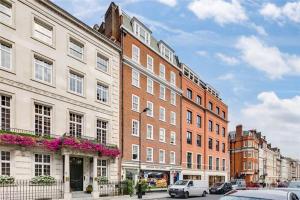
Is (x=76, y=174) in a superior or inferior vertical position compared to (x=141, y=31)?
inferior

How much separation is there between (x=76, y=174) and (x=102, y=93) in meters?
7.82

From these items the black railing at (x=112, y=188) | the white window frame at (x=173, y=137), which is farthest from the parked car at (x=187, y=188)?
the white window frame at (x=173, y=137)

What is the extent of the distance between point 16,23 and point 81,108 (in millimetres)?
8824

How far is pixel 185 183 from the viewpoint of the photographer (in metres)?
36.5

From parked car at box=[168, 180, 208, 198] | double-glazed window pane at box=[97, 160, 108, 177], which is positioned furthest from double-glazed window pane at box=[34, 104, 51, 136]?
parked car at box=[168, 180, 208, 198]

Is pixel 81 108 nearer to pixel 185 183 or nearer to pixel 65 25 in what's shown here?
pixel 65 25

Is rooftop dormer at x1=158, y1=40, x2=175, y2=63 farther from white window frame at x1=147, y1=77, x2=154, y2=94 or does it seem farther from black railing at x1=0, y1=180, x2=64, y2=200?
black railing at x1=0, y1=180, x2=64, y2=200

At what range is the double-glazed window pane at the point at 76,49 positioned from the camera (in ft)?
101

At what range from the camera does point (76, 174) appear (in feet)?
100

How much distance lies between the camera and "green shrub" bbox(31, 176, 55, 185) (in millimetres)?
25062

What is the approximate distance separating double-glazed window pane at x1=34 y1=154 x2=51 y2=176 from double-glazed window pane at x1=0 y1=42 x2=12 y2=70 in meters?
6.30

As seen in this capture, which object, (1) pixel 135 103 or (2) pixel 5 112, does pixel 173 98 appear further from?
(2) pixel 5 112

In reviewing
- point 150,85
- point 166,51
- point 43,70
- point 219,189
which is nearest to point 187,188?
point 219,189

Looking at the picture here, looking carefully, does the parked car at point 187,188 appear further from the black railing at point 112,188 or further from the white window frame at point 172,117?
the white window frame at point 172,117
